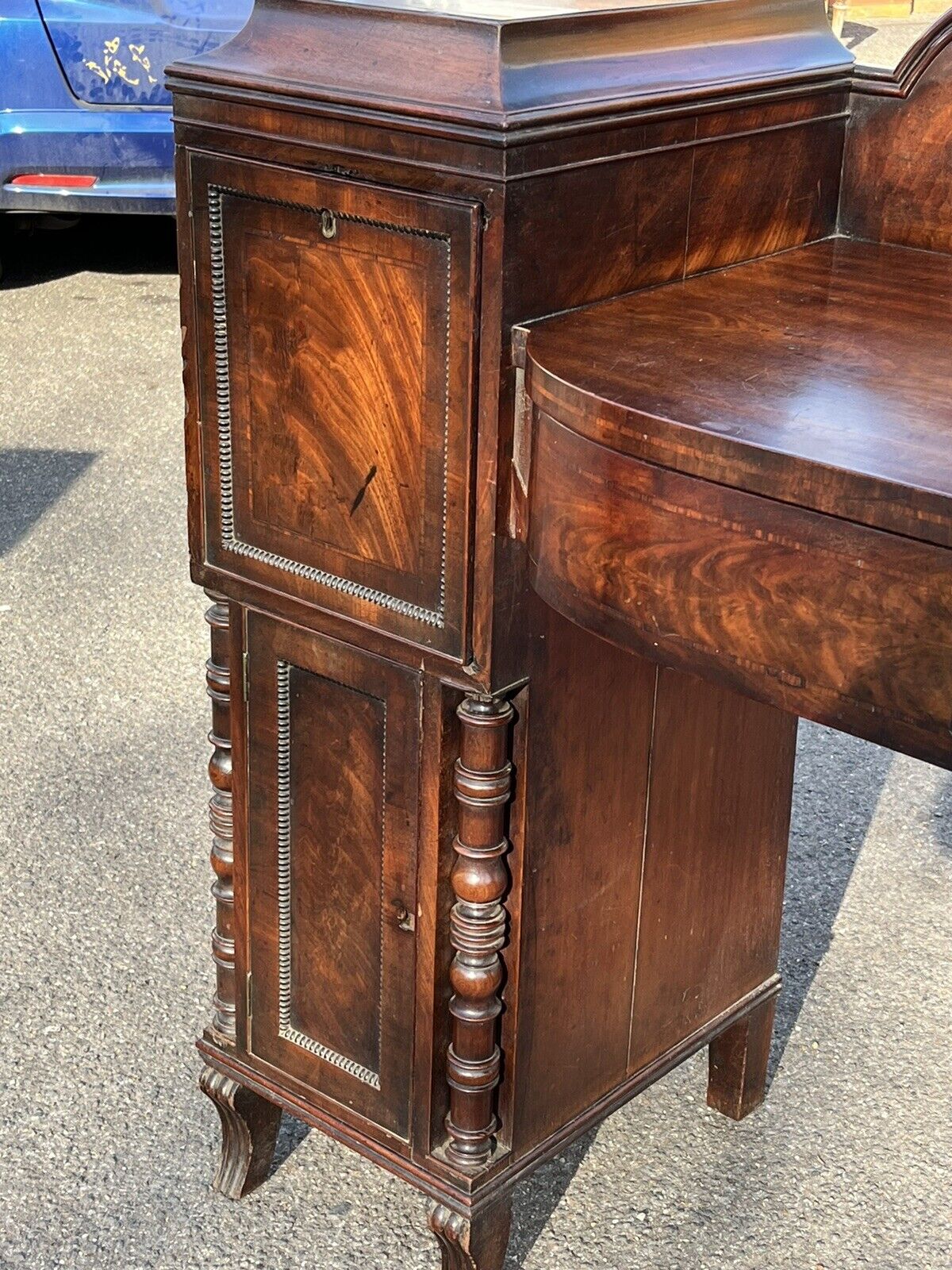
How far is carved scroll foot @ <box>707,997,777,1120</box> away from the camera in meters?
2.21

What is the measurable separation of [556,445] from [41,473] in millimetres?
3035

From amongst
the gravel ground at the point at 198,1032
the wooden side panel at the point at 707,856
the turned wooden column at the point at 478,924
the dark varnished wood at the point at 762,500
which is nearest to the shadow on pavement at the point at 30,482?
the gravel ground at the point at 198,1032

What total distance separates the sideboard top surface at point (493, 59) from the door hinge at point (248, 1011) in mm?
977

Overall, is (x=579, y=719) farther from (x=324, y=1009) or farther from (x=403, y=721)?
(x=324, y=1009)

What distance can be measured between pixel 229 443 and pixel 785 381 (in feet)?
1.98

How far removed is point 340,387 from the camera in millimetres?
1603

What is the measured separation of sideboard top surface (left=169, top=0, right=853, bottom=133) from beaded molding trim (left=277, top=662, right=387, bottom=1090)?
1.95 feet

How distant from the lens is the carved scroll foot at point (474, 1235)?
1798 mm

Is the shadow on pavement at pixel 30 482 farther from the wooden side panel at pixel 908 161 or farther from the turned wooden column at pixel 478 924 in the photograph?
the wooden side panel at pixel 908 161

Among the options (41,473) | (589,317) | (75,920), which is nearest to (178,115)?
(589,317)

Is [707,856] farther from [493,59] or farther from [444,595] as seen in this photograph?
[493,59]

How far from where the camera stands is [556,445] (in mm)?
1407

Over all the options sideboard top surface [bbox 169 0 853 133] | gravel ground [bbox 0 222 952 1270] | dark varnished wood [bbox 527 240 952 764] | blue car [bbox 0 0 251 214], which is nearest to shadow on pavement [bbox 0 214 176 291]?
blue car [bbox 0 0 251 214]

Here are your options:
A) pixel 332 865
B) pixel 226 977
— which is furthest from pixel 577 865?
pixel 226 977
